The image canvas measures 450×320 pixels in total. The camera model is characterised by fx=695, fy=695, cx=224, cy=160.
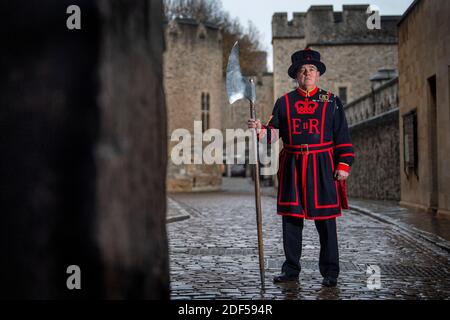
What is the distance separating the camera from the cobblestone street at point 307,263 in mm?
5277

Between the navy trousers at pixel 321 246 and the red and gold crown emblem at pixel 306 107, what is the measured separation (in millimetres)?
899

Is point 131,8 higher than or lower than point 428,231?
higher

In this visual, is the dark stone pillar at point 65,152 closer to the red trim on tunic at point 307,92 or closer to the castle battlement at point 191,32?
the red trim on tunic at point 307,92

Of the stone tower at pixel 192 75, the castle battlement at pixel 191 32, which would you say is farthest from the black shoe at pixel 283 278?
the castle battlement at pixel 191 32

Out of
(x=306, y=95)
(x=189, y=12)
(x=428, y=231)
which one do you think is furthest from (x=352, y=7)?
(x=306, y=95)

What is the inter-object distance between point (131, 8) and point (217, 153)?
36.5 metres

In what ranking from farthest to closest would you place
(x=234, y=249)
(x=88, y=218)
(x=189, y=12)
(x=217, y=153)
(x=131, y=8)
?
1. (x=189, y=12)
2. (x=217, y=153)
3. (x=234, y=249)
4. (x=131, y=8)
5. (x=88, y=218)

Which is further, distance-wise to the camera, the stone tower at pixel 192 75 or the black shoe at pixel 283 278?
the stone tower at pixel 192 75

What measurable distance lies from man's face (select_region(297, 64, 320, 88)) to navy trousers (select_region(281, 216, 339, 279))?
113 centimetres

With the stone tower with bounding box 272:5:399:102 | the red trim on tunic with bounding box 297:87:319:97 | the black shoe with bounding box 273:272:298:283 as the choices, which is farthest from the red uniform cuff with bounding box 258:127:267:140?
the stone tower with bounding box 272:5:399:102

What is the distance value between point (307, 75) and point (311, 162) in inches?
A: 29.2

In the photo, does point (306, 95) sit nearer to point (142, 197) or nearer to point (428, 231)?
point (142, 197)

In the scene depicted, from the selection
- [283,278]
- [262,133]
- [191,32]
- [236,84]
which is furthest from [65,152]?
[191,32]
